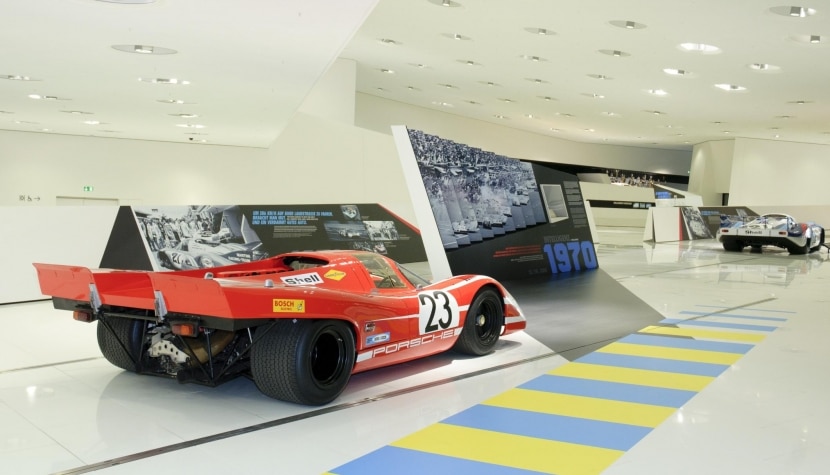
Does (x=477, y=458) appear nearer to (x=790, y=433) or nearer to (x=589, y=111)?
(x=790, y=433)

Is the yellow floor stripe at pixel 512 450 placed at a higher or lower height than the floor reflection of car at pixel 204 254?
lower

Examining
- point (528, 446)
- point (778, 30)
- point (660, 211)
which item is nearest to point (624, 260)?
point (778, 30)

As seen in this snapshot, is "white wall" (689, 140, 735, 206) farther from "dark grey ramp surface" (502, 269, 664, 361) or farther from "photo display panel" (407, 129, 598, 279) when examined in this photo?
"dark grey ramp surface" (502, 269, 664, 361)

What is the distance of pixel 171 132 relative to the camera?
21.1 metres

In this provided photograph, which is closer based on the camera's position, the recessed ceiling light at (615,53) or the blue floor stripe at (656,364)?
the blue floor stripe at (656,364)

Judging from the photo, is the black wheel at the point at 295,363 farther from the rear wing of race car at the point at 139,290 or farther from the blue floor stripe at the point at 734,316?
the blue floor stripe at the point at 734,316

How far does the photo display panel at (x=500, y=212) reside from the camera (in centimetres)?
1240

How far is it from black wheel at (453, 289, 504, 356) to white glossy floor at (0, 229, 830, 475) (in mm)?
138

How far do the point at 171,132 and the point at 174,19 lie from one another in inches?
544

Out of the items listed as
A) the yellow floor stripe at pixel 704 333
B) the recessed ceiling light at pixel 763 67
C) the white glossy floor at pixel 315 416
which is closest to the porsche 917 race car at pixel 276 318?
the white glossy floor at pixel 315 416

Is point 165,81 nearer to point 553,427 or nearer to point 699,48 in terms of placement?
point 553,427

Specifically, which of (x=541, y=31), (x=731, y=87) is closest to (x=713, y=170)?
(x=731, y=87)

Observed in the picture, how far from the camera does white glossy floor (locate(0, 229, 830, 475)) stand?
440 centimetres

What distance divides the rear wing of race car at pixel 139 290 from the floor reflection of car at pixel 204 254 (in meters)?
5.82
